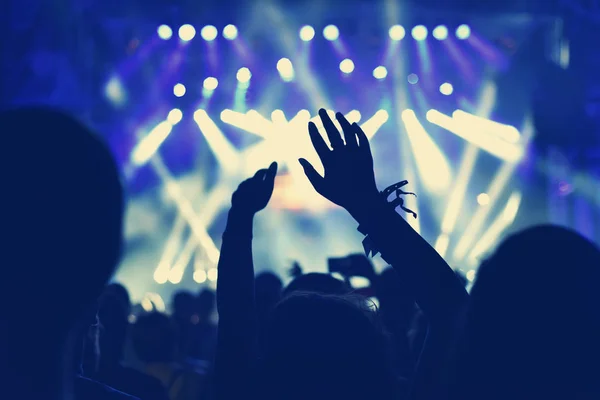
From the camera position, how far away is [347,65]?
10656mm

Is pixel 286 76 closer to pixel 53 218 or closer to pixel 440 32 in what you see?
pixel 440 32

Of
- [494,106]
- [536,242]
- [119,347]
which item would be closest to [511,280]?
[536,242]

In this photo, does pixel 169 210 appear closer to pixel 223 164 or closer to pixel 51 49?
pixel 223 164

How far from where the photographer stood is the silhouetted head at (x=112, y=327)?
311cm

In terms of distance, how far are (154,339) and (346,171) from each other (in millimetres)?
2396

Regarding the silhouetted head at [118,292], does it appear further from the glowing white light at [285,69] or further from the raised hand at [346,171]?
the glowing white light at [285,69]

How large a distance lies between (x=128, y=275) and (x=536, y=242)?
11.7m

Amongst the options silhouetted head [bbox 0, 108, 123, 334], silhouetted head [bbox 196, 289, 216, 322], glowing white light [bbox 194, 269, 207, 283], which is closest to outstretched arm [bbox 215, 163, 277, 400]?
silhouetted head [bbox 0, 108, 123, 334]

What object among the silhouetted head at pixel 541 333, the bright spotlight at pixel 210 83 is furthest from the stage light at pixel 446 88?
the silhouetted head at pixel 541 333

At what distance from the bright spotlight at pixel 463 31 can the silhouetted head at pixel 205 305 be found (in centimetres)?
589

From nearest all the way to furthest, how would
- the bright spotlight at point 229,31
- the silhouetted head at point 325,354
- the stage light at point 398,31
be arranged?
the silhouetted head at point 325,354 → the stage light at point 398,31 → the bright spotlight at point 229,31

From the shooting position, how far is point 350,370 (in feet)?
4.91

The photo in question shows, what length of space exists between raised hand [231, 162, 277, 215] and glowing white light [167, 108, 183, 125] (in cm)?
980

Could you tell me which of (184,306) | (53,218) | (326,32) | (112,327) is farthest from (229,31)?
(53,218)
